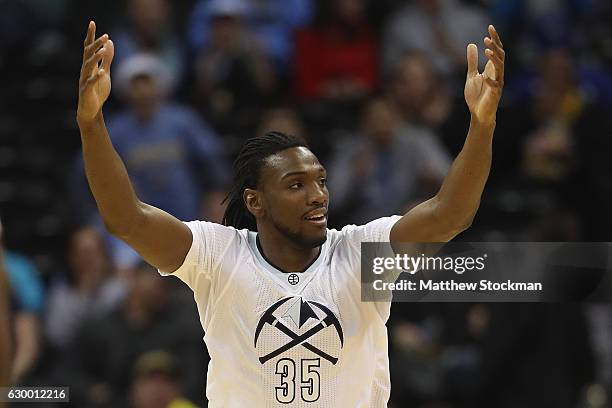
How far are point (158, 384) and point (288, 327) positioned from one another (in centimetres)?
284

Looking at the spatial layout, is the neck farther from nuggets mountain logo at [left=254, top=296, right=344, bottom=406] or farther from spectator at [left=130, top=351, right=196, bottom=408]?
spectator at [left=130, top=351, right=196, bottom=408]

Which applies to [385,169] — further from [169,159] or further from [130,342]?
[130,342]

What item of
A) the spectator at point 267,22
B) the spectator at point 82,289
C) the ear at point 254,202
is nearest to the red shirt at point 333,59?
the spectator at point 267,22

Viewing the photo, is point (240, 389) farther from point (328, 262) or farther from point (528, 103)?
point (528, 103)

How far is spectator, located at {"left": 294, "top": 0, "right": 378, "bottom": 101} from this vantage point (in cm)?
1074

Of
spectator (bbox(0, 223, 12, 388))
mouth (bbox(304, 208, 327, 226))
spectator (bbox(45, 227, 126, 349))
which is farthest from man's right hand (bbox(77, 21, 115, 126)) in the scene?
spectator (bbox(45, 227, 126, 349))

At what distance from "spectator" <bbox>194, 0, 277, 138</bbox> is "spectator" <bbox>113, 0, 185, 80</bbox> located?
0.41 m

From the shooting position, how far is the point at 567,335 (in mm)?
7797

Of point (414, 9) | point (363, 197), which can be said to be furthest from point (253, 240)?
point (414, 9)

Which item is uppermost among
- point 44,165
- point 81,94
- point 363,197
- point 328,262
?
point 44,165

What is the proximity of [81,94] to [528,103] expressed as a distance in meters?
6.17

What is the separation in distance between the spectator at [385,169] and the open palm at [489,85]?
176 inches

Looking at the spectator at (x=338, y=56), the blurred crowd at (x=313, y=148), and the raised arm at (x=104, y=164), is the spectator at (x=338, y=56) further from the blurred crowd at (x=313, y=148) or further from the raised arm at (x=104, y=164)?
the raised arm at (x=104, y=164)

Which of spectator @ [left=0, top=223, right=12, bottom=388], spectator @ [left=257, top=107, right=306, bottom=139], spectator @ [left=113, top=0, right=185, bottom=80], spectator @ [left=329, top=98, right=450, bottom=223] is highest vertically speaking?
spectator @ [left=113, top=0, right=185, bottom=80]
